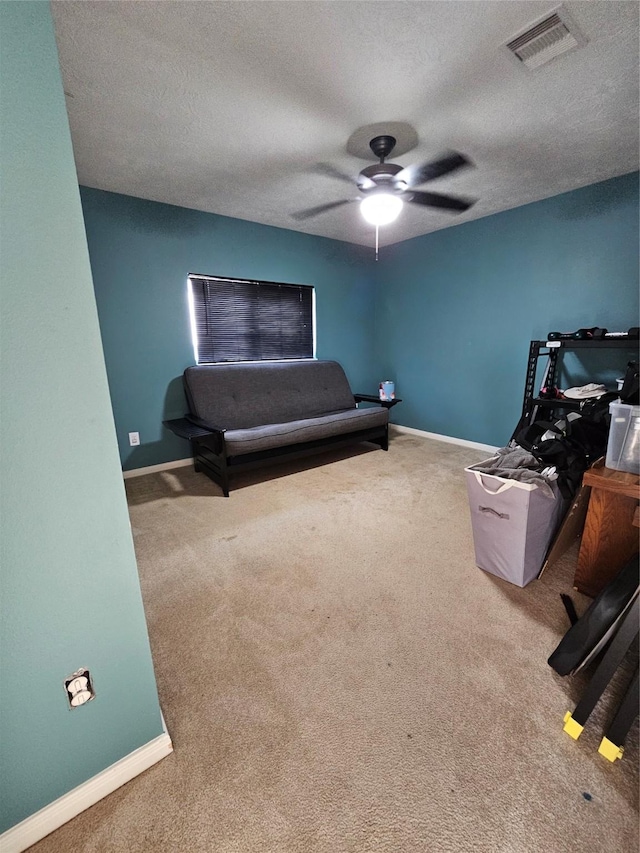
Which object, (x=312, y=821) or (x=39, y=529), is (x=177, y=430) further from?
(x=312, y=821)

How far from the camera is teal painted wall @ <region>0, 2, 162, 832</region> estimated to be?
65cm

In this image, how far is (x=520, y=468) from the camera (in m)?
1.69

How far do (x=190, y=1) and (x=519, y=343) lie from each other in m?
3.24

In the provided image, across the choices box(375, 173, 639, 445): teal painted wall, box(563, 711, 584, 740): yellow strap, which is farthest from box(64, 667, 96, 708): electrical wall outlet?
box(375, 173, 639, 445): teal painted wall

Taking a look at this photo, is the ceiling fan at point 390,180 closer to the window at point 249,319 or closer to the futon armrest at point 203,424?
the window at point 249,319

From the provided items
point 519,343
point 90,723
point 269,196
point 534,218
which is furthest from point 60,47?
point 519,343

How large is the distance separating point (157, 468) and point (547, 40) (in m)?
3.67

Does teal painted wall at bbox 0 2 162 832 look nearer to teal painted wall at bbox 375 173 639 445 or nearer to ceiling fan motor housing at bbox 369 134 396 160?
ceiling fan motor housing at bbox 369 134 396 160

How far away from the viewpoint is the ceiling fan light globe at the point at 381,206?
2.05 meters

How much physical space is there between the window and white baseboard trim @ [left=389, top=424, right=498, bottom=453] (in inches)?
60.9

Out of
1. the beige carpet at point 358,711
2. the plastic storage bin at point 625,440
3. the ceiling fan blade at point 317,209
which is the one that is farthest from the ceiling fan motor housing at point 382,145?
the beige carpet at point 358,711

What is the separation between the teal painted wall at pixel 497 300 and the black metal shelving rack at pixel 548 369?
0.16 m

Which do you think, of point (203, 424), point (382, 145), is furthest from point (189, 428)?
point (382, 145)

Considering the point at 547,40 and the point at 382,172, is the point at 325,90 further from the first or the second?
the point at 547,40
